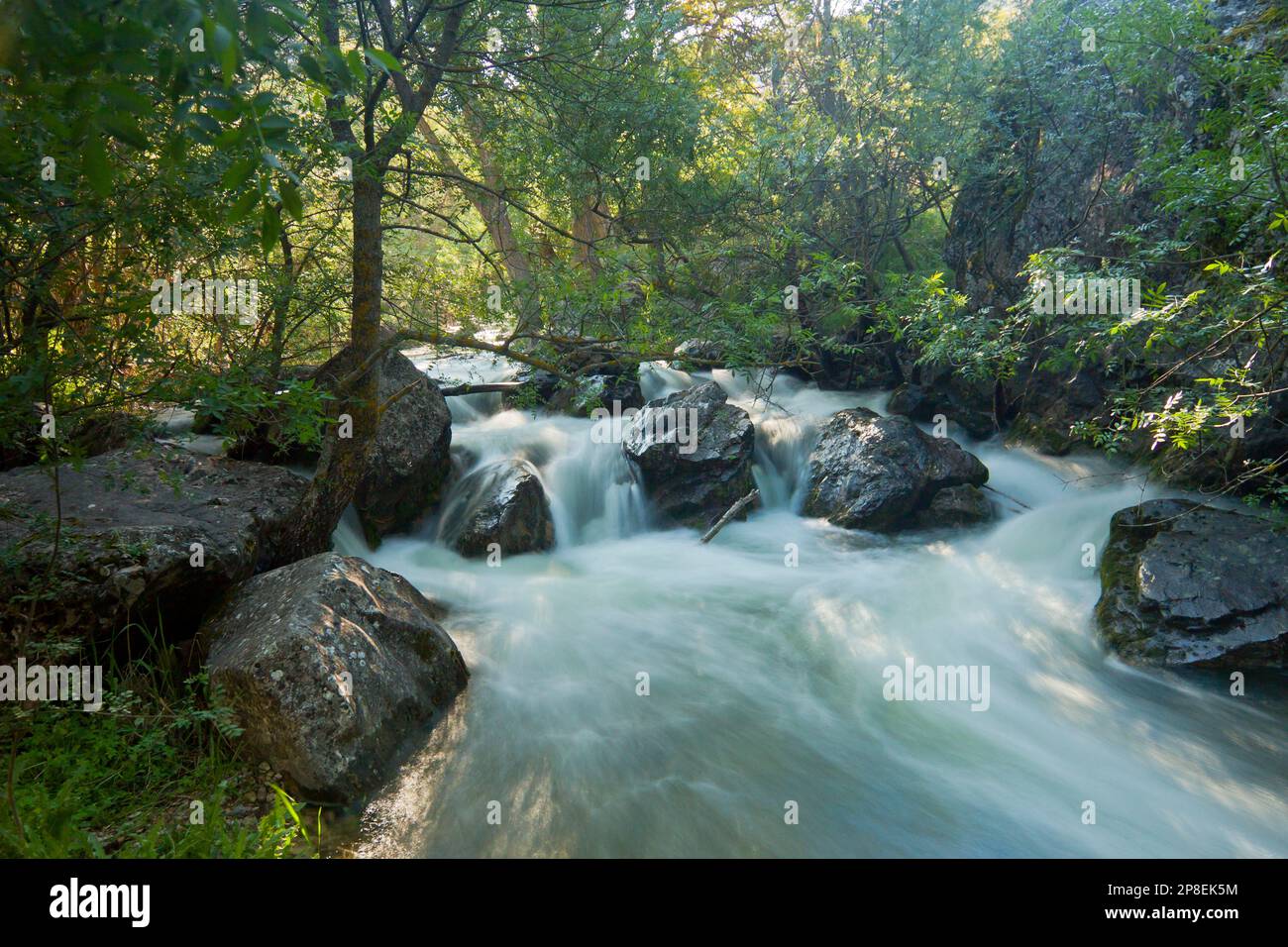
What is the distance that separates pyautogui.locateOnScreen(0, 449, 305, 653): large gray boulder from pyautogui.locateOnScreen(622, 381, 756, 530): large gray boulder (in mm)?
4734

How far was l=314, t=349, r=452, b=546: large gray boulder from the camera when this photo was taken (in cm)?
784

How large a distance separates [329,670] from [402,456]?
168 inches

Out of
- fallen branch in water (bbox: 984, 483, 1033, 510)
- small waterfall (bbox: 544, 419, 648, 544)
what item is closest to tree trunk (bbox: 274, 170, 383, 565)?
small waterfall (bbox: 544, 419, 648, 544)

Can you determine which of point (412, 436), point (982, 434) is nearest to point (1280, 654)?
point (982, 434)

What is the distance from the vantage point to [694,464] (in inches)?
377

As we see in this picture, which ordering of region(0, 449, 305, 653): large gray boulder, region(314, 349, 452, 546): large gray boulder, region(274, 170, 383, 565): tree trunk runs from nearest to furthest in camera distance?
region(0, 449, 305, 653): large gray boulder, region(274, 170, 383, 565): tree trunk, region(314, 349, 452, 546): large gray boulder

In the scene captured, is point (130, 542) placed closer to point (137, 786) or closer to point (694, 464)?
point (137, 786)

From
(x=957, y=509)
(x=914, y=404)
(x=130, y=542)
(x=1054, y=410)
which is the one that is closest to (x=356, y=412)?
(x=130, y=542)

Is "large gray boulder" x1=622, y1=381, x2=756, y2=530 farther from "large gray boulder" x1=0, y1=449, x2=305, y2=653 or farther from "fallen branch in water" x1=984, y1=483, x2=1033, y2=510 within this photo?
"large gray boulder" x1=0, y1=449, x2=305, y2=653

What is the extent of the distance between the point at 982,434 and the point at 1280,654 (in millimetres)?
5886

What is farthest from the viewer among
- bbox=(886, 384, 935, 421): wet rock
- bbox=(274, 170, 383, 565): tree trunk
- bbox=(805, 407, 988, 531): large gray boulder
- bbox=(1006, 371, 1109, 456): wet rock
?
bbox=(886, 384, 935, 421): wet rock

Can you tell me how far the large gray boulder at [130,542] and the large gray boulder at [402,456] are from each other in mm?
1506

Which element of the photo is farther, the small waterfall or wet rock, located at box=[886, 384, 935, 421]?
wet rock, located at box=[886, 384, 935, 421]

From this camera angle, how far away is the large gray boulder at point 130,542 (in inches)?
165
